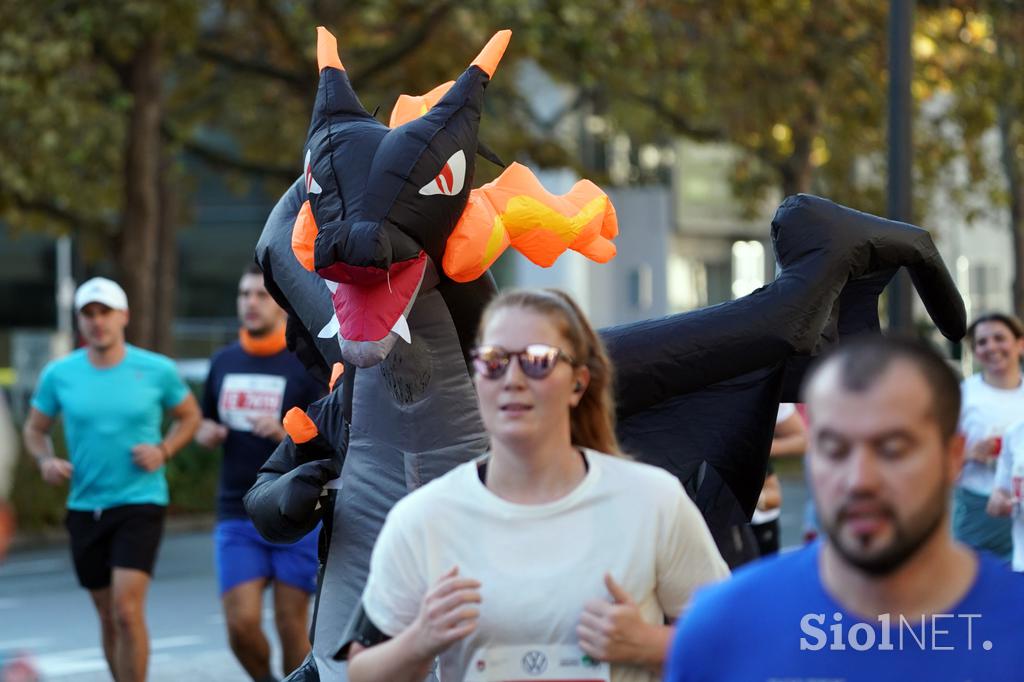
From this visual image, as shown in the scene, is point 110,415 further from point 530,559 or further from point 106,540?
point 530,559

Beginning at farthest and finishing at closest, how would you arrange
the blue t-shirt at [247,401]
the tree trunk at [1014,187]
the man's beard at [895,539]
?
the tree trunk at [1014,187], the blue t-shirt at [247,401], the man's beard at [895,539]

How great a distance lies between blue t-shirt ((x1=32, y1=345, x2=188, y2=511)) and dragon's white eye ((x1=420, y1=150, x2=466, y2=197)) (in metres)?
3.98

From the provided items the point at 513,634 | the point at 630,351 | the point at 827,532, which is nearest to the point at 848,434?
the point at 827,532

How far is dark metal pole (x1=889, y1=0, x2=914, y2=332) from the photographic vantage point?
10.6 m

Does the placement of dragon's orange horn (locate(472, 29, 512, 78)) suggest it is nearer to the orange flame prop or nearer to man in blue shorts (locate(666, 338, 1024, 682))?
the orange flame prop

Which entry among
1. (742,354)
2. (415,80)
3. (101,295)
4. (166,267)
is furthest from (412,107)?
(166,267)

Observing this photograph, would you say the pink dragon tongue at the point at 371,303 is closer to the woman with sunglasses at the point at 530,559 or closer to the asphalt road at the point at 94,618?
the woman with sunglasses at the point at 530,559

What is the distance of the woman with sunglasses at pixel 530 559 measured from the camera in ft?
11.1

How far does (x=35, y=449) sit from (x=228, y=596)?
163 centimetres

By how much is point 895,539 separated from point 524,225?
117 inches

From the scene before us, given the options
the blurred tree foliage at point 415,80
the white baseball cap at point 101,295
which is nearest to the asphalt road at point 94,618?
the white baseball cap at point 101,295

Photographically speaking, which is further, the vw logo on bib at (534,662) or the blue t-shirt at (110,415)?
the blue t-shirt at (110,415)

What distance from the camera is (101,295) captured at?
350 inches

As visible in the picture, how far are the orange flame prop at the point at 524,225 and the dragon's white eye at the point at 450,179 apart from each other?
106 mm
